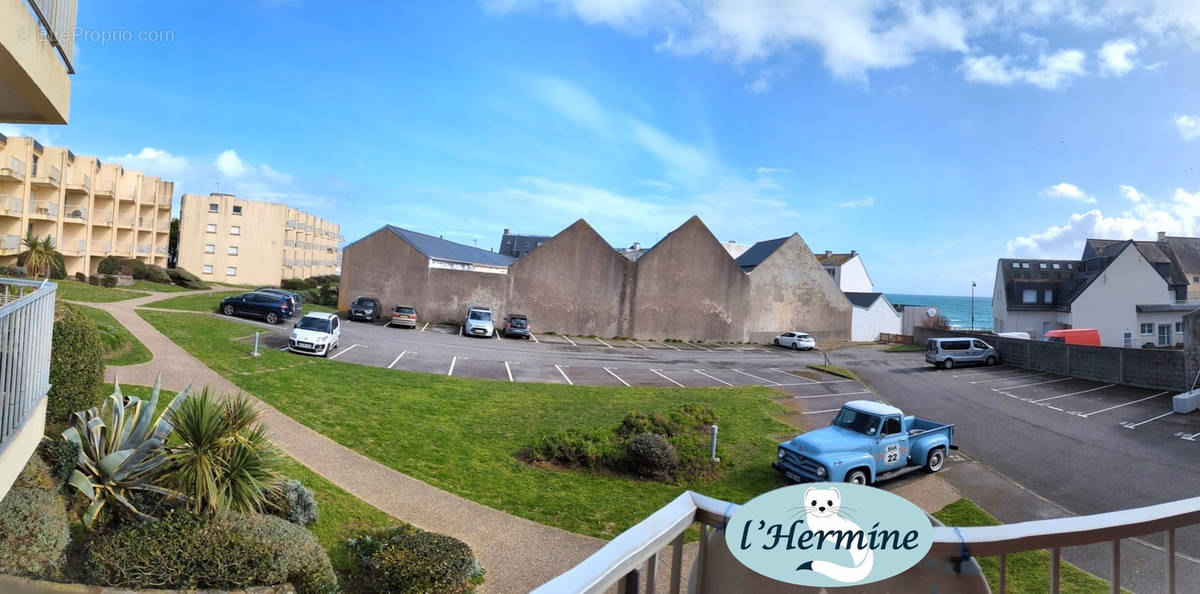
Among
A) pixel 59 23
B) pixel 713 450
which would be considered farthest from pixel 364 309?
pixel 59 23

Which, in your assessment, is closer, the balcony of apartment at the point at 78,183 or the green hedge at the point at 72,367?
the green hedge at the point at 72,367

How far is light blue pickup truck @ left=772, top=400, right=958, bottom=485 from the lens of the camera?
41.3 feet

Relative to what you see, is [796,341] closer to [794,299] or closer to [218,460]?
[794,299]

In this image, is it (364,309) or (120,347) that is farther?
(364,309)

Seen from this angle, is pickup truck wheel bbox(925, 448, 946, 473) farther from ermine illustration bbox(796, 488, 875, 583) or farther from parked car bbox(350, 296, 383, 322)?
parked car bbox(350, 296, 383, 322)

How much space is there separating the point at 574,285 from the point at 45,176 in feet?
124

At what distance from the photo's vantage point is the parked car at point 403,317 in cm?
3697

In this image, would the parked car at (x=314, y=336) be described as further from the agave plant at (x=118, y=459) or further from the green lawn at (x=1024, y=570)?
the green lawn at (x=1024, y=570)

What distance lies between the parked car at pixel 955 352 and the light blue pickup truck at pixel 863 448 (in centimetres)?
2229

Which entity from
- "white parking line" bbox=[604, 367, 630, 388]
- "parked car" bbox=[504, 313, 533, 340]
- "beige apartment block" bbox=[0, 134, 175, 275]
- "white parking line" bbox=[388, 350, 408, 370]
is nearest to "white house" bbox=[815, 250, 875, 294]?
"parked car" bbox=[504, 313, 533, 340]

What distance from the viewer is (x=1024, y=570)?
597cm

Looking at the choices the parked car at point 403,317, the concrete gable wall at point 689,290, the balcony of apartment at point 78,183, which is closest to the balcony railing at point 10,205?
the balcony of apartment at point 78,183

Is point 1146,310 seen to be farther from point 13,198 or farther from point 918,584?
point 13,198

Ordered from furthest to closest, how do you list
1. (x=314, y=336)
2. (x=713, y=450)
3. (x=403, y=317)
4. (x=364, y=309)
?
(x=364, y=309) → (x=403, y=317) → (x=314, y=336) → (x=713, y=450)
